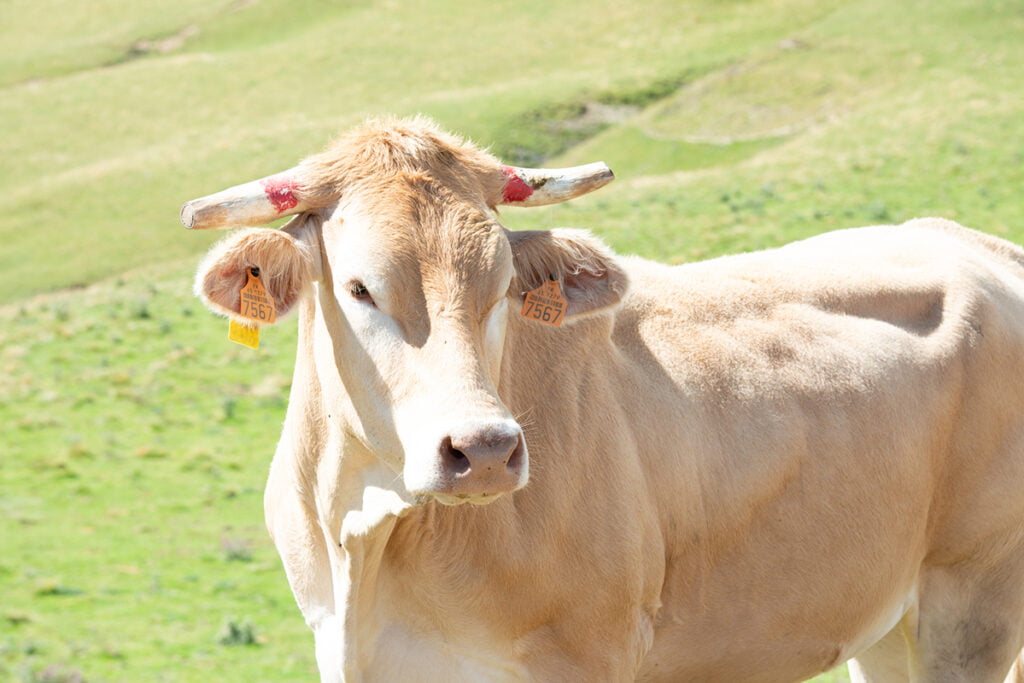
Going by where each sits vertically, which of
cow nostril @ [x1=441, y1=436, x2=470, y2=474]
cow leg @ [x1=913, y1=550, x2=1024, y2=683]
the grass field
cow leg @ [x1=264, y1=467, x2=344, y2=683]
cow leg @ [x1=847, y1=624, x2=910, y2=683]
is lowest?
the grass field

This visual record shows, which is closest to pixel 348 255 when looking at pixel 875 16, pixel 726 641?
pixel 726 641

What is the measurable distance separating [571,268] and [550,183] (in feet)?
1.14

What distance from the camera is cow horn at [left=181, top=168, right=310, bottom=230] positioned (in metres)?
4.22

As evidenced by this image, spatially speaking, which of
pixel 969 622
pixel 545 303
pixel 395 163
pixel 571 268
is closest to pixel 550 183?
pixel 571 268

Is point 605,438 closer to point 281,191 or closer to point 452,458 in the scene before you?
point 452,458

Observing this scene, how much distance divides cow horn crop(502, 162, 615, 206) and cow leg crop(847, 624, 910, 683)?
316cm

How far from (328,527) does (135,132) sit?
54075mm

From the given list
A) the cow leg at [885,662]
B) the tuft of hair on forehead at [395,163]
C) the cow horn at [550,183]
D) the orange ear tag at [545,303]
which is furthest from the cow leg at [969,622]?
the tuft of hair on forehead at [395,163]

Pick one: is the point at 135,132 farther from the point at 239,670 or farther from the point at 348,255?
the point at 348,255

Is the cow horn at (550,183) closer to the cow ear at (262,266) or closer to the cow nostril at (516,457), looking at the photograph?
the cow ear at (262,266)

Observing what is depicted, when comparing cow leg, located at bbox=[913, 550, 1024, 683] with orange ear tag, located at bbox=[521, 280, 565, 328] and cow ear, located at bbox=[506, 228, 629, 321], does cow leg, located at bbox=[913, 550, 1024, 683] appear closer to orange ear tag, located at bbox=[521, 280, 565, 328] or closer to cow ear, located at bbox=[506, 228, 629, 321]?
cow ear, located at bbox=[506, 228, 629, 321]

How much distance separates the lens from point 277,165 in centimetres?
4459

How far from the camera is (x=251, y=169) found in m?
45.5

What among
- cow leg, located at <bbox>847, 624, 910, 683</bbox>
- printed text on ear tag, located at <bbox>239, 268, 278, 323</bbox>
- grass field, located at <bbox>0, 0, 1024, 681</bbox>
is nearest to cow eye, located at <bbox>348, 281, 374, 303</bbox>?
printed text on ear tag, located at <bbox>239, 268, 278, 323</bbox>
